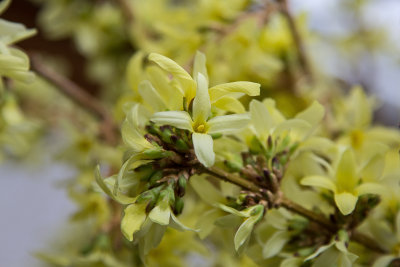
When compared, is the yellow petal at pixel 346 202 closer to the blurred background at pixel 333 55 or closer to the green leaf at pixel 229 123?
the green leaf at pixel 229 123

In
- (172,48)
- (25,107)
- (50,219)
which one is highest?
(172,48)

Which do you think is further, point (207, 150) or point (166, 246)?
point (166, 246)

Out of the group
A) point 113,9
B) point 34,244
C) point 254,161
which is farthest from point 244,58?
point 34,244

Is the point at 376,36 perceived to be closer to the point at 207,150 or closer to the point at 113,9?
the point at 113,9

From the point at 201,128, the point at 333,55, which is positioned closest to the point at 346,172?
the point at 201,128

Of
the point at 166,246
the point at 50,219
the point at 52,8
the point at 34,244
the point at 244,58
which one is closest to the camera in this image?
the point at 166,246

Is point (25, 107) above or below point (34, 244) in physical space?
above

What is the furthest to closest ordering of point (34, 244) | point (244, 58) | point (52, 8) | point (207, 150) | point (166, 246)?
point (34, 244), point (52, 8), point (244, 58), point (166, 246), point (207, 150)

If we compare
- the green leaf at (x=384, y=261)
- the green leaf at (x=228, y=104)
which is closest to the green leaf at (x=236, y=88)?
the green leaf at (x=228, y=104)

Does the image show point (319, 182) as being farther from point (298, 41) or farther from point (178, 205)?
point (298, 41)
